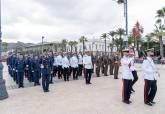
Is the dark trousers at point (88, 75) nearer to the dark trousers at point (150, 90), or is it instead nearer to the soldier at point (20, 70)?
the soldier at point (20, 70)

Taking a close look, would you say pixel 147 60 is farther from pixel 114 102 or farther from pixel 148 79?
pixel 114 102

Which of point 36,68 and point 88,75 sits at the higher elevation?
point 36,68

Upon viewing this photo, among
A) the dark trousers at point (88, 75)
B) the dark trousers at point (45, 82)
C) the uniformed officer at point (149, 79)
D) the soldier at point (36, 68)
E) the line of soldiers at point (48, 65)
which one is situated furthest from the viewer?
the dark trousers at point (88, 75)

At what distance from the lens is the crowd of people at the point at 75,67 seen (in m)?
9.98

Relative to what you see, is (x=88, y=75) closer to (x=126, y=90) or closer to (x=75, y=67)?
(x=75, y=67)

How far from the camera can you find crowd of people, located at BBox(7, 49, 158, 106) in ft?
32.8

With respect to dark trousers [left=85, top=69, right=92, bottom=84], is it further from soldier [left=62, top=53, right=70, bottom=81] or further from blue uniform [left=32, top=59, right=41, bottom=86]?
blue uniform [left=32, top=59, right=41, bottom=86]

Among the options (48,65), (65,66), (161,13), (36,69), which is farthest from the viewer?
(161,13)

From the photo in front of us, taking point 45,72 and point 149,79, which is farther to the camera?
point 45,72

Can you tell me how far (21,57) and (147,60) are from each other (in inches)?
305

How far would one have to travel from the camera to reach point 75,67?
19.3 meters

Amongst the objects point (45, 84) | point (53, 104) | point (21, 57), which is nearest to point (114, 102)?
point (53, 104)

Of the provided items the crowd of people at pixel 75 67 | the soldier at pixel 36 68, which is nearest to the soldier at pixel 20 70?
the crowd of people at pixel 75 67

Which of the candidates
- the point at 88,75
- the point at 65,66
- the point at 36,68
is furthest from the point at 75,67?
the point at 36,68
